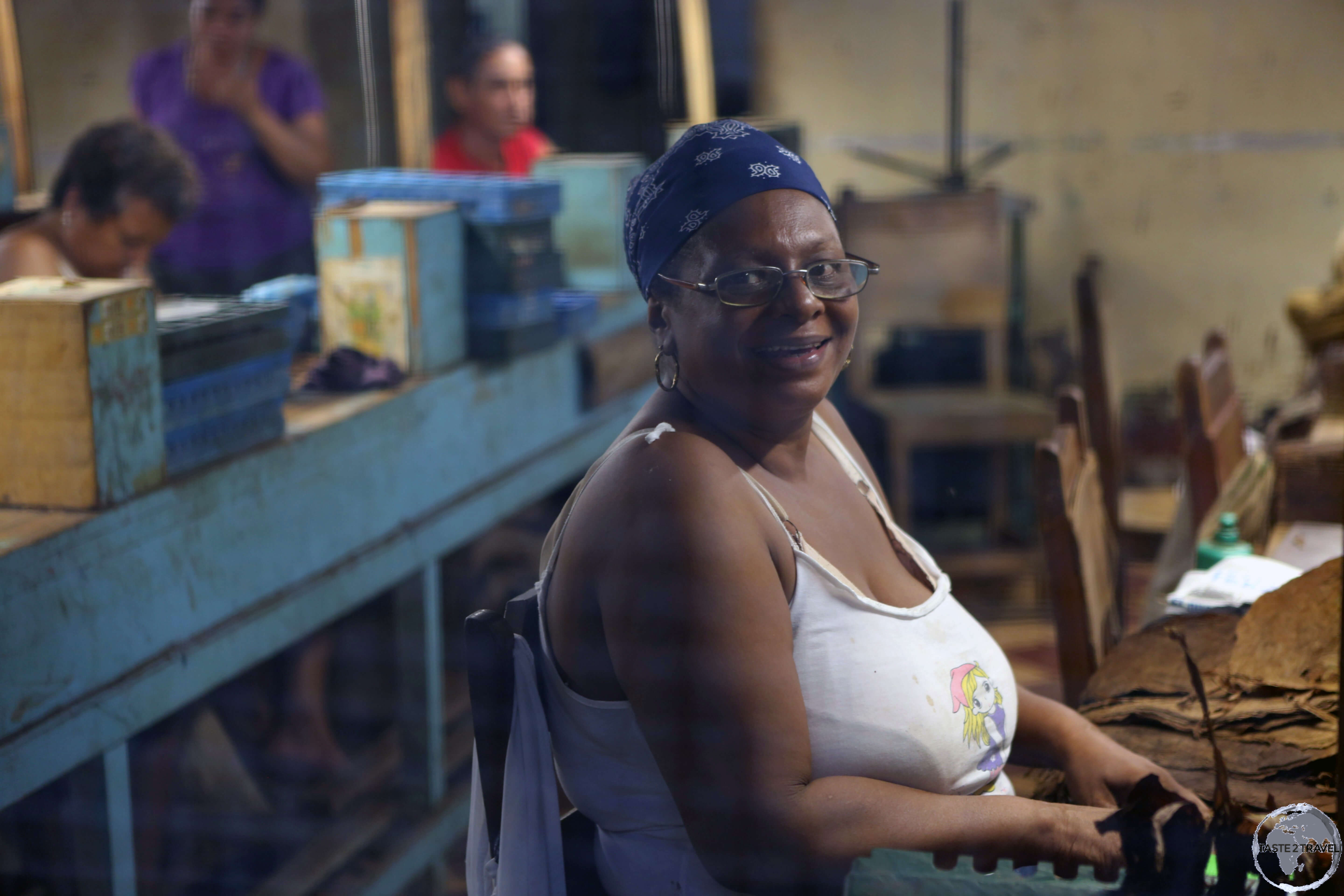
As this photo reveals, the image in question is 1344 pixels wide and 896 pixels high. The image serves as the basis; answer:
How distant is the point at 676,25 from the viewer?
3.08 meters

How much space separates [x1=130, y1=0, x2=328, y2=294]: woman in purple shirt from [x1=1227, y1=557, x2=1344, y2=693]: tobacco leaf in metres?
1.65

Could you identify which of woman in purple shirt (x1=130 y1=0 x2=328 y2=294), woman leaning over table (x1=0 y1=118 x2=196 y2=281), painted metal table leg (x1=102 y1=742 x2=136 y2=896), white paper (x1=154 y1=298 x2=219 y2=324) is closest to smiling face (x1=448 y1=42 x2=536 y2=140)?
woman in purple shirt (x1=130 y1=0 x2=328 y2=294)

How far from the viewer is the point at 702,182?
80cm

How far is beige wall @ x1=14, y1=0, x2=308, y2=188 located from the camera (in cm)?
254

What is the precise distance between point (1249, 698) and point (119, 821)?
107 centimetres

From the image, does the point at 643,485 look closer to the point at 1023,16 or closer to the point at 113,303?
the point at 113,303

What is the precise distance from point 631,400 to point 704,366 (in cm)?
176

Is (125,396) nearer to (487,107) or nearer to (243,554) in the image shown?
(243,554)

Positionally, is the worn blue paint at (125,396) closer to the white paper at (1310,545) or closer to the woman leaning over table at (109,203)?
the woman leaning over table at (109,203)

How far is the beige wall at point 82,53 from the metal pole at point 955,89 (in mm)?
1739

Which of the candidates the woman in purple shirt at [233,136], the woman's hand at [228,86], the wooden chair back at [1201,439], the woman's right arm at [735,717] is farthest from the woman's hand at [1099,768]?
the woman's hand at [228,86]

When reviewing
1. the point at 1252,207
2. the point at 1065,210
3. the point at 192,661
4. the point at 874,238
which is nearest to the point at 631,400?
the point at 874,238

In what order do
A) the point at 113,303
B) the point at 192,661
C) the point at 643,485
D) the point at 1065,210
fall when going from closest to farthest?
the point at 643,485 → the point at 113,303 → the point at 192,661 → the point at 1065,210

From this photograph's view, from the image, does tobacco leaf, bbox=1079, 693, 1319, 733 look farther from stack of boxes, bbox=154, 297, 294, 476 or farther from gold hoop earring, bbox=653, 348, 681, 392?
stack of boxes, bbox=154, 297, 294, 476
